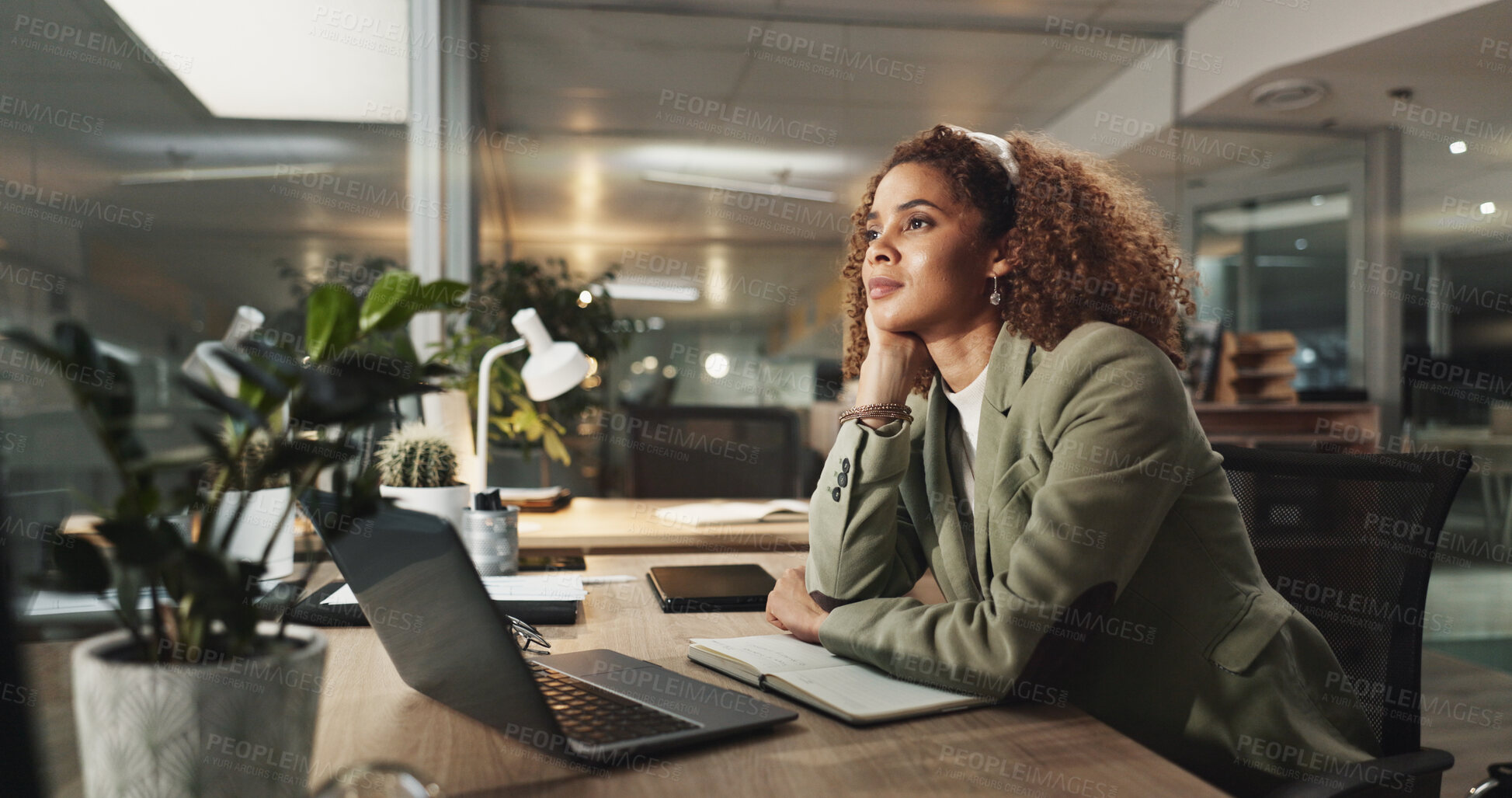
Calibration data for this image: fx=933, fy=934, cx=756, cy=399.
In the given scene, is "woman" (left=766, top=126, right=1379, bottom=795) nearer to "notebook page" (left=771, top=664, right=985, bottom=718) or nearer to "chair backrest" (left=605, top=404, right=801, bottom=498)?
"notebook page" (left=771, top=664, right=985, bottom=718)

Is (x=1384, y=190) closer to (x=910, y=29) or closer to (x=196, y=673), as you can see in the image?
(x=910, y=29)

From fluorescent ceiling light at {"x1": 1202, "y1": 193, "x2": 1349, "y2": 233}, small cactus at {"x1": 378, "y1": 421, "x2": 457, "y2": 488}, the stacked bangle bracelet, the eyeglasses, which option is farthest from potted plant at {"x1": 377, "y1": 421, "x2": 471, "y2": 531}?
fluorescent ceiling light at {"x1": 1202, "y1": 193, "x2": 1349, "y2": 233}

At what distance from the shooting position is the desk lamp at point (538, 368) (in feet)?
5.40

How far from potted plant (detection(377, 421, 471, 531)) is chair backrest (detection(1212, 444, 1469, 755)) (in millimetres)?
1158

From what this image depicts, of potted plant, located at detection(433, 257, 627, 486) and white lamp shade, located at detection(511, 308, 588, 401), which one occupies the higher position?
potted plant, located at detection(433, 257, 627, 486)

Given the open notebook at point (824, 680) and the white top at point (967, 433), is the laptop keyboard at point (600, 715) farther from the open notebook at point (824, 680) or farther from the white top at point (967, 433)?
the white top at point (967, 433)

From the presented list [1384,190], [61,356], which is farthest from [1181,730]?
[1384,190]

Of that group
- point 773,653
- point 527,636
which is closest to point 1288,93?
point 773,653

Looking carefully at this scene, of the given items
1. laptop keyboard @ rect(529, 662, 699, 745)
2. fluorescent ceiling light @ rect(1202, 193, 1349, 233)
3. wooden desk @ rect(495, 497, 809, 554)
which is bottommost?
wooden desk @ rect(495, 497, 809, 554)

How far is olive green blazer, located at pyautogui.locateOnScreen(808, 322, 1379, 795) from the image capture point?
35.7 inches

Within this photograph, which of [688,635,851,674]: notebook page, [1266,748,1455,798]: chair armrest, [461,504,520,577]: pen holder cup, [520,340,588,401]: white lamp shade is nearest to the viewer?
[1266,748,1455,798]: chair armrest

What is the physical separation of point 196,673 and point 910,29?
4.38 m

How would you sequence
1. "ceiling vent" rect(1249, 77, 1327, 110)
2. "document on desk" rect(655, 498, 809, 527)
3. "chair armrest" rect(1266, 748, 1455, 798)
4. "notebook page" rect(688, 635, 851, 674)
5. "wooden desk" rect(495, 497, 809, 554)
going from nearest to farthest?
"chair armrest" rect(1266, 748, 1455, 798) < "notebook page" rect(688, 635, 851, 674) < "wooden desk" rect(495, 497, 809, 554) < "document on desk" rect(655, 498, 809, 527) < "ceiling vent" rect(1249, 77, 1327, 110)

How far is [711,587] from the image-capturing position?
1.31 m
